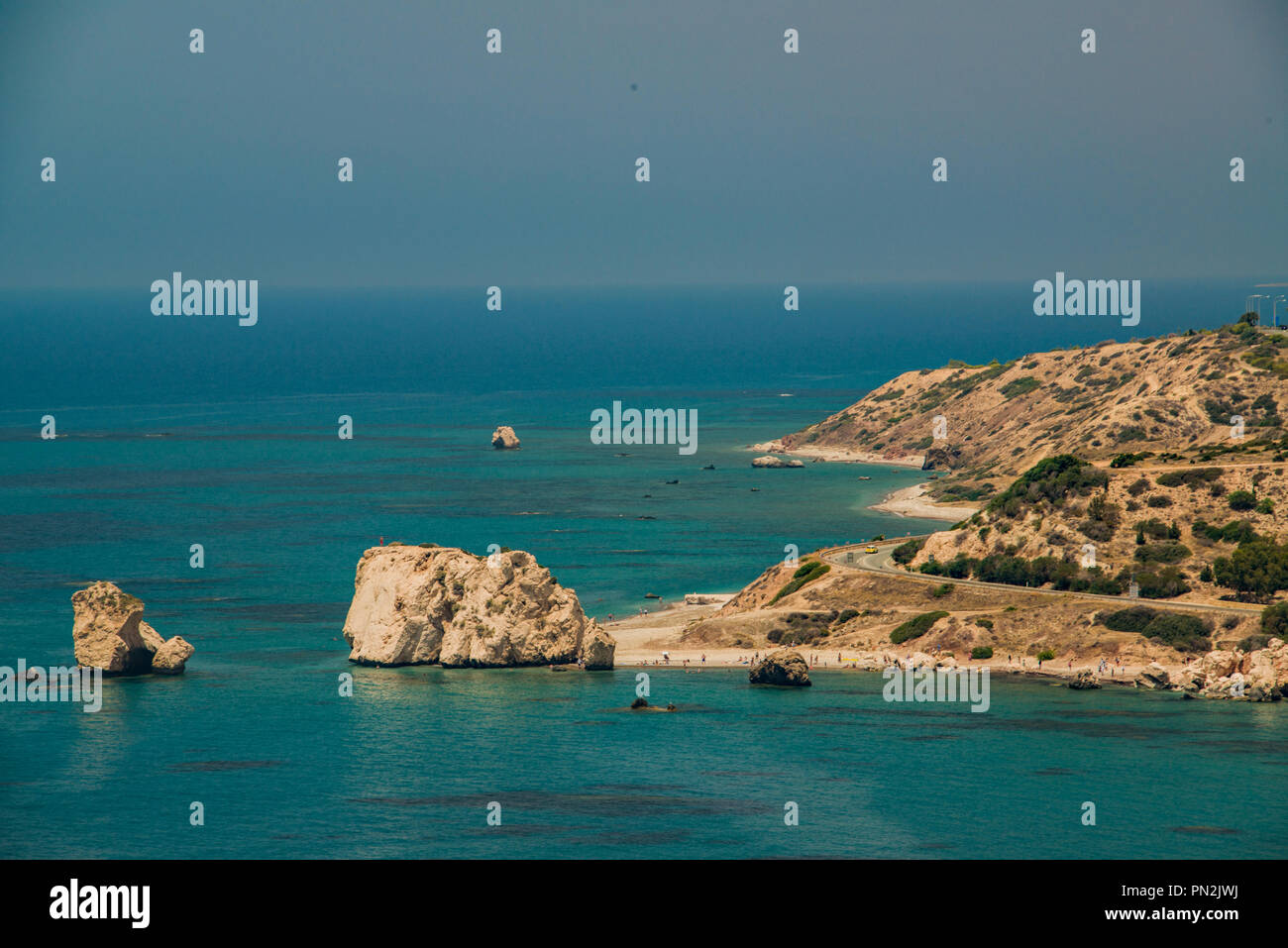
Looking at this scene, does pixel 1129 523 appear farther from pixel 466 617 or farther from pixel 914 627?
pixel 466 617

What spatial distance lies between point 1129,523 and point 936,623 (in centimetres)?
1986

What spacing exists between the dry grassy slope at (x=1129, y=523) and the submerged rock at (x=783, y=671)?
83.0 feet

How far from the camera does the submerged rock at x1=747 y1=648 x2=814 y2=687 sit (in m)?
113

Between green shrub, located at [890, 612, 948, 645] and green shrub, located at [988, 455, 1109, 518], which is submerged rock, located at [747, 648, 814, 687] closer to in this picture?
green shrub, located at [890, 612, 948, 645]

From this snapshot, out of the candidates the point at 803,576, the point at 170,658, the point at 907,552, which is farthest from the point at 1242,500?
the point at 170,658

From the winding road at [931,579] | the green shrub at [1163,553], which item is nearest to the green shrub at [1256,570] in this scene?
the winding road at [931,579]

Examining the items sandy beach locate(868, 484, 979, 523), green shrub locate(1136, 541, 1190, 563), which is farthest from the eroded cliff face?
sandy beach locate(868, 484, 979, 523)

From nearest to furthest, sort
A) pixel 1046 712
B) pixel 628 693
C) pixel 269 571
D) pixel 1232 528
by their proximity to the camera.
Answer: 1. pixel 1046 712
2. pixel 628 693
3. pixel 1232 528
4. pixel 269 571

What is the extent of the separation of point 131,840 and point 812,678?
48567 millimetres

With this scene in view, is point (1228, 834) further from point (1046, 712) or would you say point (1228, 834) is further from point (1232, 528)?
point (1232, 528)

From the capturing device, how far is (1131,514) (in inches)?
5157

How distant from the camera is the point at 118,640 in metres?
116

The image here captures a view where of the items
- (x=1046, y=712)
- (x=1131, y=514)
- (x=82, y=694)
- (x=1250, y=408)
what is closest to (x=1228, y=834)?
(x=1046, y=712)
